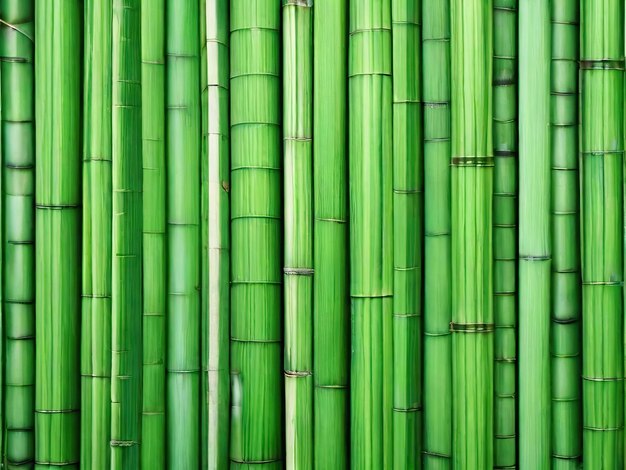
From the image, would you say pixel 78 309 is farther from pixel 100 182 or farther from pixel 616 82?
pixel 616 82

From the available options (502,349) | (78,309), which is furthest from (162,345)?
(502,349)

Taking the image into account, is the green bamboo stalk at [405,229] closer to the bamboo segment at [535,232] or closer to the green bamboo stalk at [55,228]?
the bamboo segment at [535,232]

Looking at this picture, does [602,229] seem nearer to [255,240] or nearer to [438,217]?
[438,217]

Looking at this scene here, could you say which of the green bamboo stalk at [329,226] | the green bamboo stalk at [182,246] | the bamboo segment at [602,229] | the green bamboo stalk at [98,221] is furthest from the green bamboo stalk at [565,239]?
the green bamboo stalk at [98,221]

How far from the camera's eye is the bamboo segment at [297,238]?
102 centimetres

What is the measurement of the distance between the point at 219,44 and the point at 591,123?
47 centimetres

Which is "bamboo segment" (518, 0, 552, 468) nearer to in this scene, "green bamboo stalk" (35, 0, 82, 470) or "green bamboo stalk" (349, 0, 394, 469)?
"green bamboo stalk" (349, 0, 394, 469)

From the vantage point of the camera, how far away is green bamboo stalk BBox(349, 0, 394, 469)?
101 centimetres

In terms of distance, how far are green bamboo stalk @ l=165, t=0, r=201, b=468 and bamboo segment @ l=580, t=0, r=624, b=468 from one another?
49 centimetres

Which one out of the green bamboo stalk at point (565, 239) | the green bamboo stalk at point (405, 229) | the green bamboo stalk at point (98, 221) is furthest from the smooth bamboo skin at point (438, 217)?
the green bamboo stalk at point (98, 221)

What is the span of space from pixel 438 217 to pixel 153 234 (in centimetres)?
36

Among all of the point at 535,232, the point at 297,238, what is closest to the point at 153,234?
the point at 297,238

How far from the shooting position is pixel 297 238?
1.02 m

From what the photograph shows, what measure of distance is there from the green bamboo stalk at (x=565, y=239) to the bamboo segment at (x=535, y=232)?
0.02 meters
